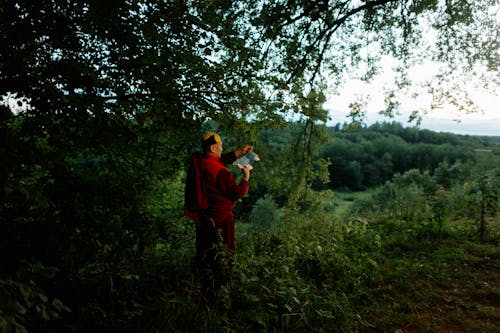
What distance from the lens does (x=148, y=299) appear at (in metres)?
3.37

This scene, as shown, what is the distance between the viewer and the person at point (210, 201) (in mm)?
3920

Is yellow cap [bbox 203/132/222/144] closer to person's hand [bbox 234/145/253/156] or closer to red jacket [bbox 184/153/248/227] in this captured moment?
red jacket [bbox 184/153/248/227]

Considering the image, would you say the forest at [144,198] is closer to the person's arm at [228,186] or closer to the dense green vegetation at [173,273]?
the dense green vegetation at [173,273]

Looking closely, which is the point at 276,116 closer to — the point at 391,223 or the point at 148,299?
the point at 148,299

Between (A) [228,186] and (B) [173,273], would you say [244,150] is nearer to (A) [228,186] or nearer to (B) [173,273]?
(A) [228,186]

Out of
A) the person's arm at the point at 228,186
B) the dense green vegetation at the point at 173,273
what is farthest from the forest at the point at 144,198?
the person's arm at the point at 228,186

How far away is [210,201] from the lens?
13.3 feet

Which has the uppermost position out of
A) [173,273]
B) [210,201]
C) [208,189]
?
[208,189]

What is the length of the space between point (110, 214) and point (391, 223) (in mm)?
7429

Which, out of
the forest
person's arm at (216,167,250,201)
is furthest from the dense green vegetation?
person's arm at (216,167,250,201)

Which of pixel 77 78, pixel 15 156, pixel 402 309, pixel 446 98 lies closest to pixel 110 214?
pixel 15 156

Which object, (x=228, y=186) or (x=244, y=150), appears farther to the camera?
(x=244, y=150)

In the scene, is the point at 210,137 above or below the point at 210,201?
above

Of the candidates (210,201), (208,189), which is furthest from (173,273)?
(208,189)
